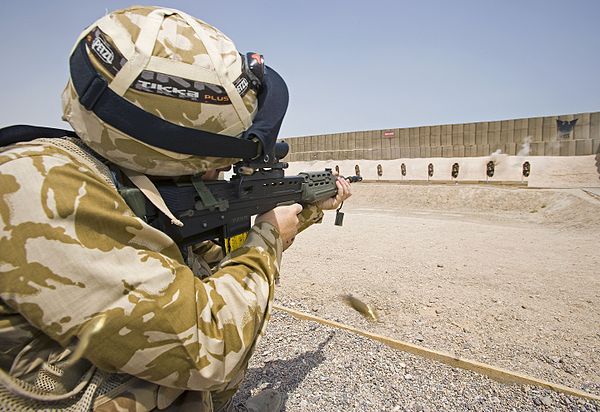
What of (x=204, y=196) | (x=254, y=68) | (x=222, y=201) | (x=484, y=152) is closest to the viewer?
(x=254, y=68)

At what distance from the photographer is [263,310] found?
1.28m

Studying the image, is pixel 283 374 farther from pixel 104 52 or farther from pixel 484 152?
pixel 484 152

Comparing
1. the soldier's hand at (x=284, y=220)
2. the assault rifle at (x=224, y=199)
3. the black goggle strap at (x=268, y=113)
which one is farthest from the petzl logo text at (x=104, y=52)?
the soldier's hand at (x=284, y=220)

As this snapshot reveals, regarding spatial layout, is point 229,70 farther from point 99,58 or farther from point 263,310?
point 263,310

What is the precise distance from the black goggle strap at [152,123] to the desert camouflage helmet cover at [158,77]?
0.02 meters

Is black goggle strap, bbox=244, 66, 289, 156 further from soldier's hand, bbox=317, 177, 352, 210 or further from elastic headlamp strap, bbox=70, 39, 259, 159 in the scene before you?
soldier's hand, bbox=317, 177, 352, 210

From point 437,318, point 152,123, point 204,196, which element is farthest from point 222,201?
point 437,318

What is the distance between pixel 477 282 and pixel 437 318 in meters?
1.75

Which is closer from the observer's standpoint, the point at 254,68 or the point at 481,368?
the point at 254,68

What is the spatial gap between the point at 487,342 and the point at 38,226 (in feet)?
11.7

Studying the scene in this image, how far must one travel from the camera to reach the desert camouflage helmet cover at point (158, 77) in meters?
1.11

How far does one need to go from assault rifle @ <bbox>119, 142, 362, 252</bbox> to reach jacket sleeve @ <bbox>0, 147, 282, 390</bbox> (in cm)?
25

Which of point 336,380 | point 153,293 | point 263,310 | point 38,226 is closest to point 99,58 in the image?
point 38,226

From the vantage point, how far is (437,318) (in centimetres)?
393
